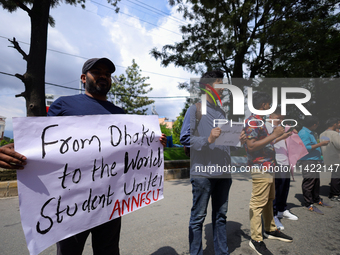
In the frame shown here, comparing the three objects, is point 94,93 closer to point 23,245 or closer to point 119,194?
point 119,194

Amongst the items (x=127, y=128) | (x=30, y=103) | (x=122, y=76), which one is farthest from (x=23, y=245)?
(x=122, y=76)

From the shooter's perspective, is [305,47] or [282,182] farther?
[305,47]

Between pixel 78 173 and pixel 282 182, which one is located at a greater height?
pixel 78 173

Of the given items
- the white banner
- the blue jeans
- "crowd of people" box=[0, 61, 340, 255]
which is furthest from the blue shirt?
the white banner

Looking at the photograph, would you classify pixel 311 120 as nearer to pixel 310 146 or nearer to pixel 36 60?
pixel 310 146

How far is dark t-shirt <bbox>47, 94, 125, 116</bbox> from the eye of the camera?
152 centimetres

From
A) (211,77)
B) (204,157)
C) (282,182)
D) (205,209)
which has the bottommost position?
(282,182)

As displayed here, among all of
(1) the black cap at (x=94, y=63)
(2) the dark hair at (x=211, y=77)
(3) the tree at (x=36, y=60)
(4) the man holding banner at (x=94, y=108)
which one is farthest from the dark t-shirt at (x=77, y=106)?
(3) the tree at (x=36, y=60)

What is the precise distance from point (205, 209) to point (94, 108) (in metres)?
1.38

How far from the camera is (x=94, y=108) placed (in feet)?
5.30

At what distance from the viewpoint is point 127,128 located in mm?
1774

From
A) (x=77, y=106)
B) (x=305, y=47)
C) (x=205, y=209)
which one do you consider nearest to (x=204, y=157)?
(x=205, y=209)

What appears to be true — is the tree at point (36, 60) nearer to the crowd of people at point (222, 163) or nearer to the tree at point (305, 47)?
the crowd of people at point (222, 163)

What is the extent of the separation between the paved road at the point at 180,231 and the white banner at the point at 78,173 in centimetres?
116
